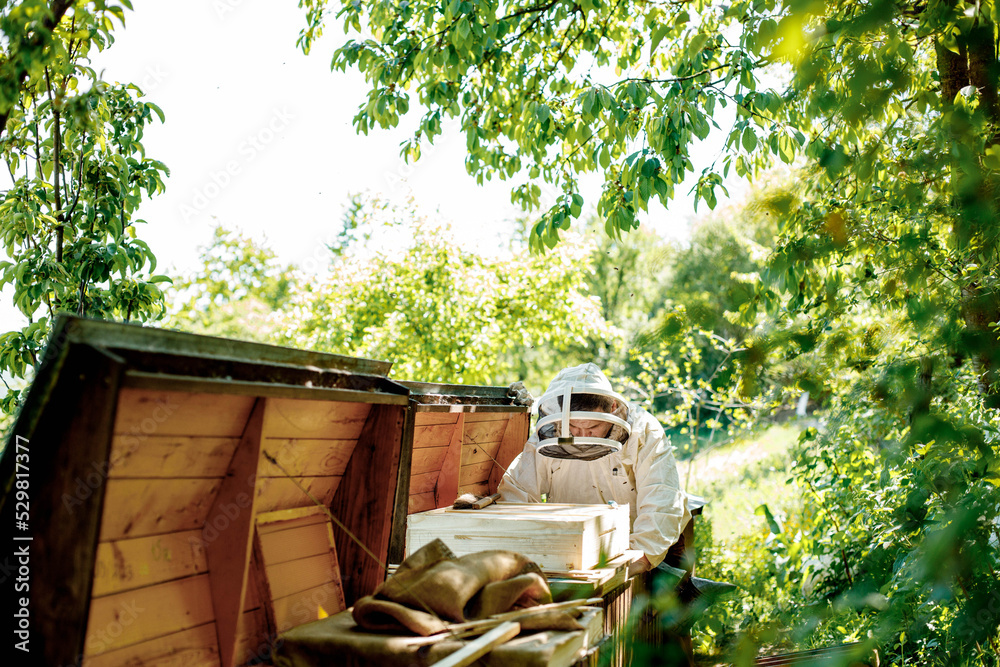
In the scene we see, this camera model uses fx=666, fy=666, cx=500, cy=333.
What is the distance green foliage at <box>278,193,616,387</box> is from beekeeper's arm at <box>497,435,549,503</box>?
5.17 metres

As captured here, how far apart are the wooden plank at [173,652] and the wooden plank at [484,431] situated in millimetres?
2187

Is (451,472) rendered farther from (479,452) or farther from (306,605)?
(306,605)

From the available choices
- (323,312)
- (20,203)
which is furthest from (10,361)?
(323,312)

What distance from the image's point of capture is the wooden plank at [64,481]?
1610 millimetres

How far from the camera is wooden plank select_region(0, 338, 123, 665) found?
1.61 metres

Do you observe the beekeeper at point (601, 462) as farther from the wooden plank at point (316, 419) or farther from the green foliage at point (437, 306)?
the green foliage at point (437, 306)

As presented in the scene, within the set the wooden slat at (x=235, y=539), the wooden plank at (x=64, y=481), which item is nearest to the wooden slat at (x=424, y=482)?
the wooden slat at (x=235, y=539)

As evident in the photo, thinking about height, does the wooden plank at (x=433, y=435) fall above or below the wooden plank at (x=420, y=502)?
above

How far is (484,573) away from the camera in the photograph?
220 centimetres

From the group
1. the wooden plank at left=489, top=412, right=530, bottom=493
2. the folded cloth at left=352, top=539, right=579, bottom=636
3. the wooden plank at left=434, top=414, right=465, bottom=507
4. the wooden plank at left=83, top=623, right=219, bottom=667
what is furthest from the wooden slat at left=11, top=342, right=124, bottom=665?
the wooden plank at left=489, top=412, right=530, bottom=493

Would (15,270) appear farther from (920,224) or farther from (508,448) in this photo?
(920,224)

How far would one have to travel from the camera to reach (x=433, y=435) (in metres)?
3.82

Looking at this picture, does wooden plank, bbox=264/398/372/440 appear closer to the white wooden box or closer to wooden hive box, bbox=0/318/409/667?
wooden hive box, bbox=0/318/409/667

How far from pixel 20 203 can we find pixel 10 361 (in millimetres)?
760
